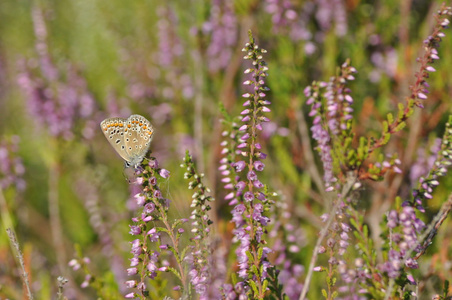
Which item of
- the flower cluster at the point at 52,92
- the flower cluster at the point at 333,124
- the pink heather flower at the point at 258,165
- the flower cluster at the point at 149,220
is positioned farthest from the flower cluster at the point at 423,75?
the flower cluster at the point at 52,92

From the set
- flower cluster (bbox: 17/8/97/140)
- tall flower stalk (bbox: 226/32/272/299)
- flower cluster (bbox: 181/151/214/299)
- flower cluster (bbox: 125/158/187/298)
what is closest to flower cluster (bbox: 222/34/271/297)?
tall flower stalk (bbox: 226/32/272/299)

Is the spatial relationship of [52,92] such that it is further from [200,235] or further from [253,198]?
[253,198]

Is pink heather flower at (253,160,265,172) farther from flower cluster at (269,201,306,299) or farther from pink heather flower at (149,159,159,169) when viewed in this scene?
flower cluster at (269,201,306,299)

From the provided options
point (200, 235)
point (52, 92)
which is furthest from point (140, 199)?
point (52, 92)

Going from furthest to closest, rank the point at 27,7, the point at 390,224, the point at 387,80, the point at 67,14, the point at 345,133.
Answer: the point at 67,14
the point at 27,7
the point at 387,80
the point at 345,133
the point at 390,224

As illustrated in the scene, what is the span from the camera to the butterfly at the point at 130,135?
2012 millimetres

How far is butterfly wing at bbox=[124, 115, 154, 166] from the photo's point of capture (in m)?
2.00

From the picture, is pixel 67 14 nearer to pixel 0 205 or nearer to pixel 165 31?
pixel 165 31

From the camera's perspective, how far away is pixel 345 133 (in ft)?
6.15

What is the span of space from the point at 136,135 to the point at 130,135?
0.08 m

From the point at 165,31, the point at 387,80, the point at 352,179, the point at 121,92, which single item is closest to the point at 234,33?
the point at 165,31

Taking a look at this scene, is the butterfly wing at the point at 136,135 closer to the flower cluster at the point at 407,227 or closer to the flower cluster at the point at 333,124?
the flower cluster at the point at 333,124

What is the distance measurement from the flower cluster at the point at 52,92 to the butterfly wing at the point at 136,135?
224 centimetres

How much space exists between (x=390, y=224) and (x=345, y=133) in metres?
0.50
